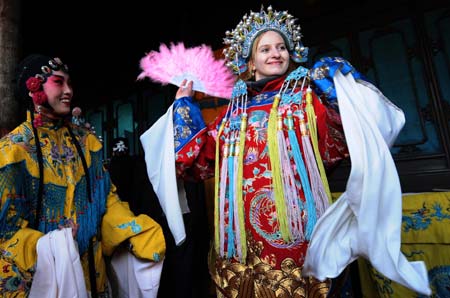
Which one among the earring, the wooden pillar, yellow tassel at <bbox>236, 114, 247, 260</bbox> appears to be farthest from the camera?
the wooden pillar

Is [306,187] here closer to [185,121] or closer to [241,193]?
Result: [241,193]

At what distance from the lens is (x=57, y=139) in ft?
5.46

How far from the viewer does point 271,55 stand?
154 centimetres

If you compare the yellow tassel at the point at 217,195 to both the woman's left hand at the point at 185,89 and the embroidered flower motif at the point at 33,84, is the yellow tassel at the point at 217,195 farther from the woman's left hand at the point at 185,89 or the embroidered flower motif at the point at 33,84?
the embroidered flower motif at the point at 33,84

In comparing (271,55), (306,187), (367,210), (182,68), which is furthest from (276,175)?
(182,68)

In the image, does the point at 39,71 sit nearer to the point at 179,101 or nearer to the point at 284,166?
the point at 179,101

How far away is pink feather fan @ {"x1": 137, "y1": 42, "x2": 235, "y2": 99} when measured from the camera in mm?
1640

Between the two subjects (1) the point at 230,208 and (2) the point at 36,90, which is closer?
(1) the point at 230,208

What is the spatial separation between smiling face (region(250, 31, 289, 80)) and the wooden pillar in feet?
6.53

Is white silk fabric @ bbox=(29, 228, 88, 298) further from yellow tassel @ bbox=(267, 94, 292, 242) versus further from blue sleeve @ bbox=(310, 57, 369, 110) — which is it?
blue sleeve @ bbox=(310, 57, 369, 110)

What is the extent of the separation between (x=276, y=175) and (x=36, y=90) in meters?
1.38

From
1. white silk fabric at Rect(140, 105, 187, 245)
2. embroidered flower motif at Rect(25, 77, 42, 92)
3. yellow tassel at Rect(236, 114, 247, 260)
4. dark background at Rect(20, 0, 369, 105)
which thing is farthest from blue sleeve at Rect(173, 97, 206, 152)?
dark background at Rect(20, 0, 369, 105)

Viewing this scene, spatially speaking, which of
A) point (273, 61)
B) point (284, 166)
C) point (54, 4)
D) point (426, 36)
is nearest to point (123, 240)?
point (284, 166)

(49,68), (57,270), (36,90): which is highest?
(49,68)
